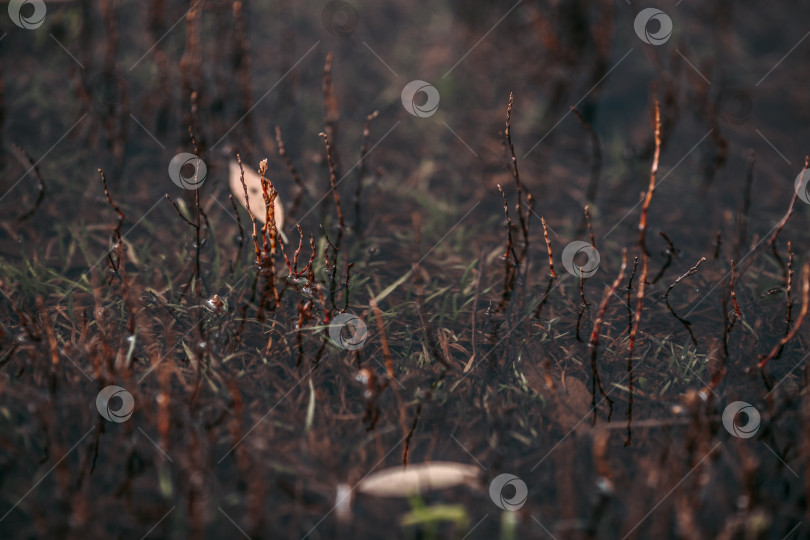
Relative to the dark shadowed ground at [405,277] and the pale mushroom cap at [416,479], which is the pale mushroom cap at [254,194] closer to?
the dark shadowed ground at [405,277]

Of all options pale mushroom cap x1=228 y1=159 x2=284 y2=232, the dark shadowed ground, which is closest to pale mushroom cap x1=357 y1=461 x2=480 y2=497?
the dark shadowed ground

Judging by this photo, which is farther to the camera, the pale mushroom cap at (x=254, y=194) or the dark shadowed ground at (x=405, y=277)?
the pale mushroom cap at (x=254, y=194)

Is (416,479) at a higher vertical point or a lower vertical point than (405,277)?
lower

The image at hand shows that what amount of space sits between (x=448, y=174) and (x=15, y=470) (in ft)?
5.50

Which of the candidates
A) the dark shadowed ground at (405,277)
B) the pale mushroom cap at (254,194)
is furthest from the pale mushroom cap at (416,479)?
the pale mushroom cap at (254,194)

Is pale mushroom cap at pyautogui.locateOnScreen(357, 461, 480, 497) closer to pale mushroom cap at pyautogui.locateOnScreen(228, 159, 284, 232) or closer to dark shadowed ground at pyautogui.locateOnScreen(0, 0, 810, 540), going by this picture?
dark shadowed ground at pyautogui.locateOnScreen(0, 0, 810, 540)

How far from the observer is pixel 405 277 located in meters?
2.06

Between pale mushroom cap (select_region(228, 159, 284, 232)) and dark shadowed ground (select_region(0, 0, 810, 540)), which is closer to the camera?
dark shadowed ground (select_region(0, 0, 810, 540))

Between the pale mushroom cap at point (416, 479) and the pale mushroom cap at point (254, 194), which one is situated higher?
the pale mushroom cap at point (254, 194)

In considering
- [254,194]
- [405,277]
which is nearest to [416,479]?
[405,277]

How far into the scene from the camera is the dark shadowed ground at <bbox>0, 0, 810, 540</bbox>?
59.6 inches

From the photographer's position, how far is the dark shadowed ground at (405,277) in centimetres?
151

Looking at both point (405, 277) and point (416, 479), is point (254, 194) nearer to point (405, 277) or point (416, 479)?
point (405, 277)

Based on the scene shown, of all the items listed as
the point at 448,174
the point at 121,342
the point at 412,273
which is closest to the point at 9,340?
the point at 121,342
